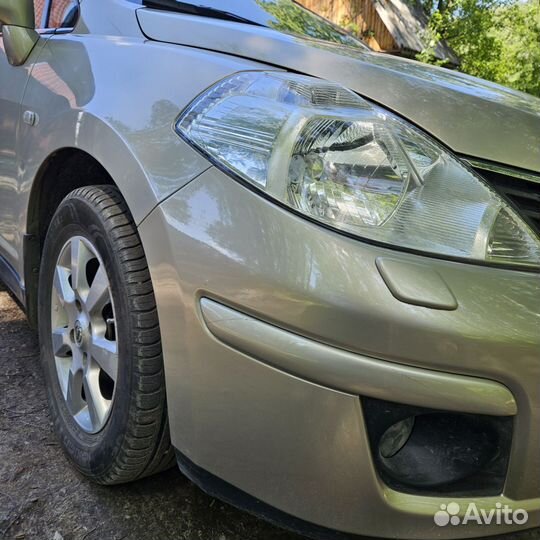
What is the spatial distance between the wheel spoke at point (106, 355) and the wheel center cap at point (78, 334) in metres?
0.08

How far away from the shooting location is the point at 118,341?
1.38 meters

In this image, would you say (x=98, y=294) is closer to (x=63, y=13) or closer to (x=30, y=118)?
(x=30, y=118)

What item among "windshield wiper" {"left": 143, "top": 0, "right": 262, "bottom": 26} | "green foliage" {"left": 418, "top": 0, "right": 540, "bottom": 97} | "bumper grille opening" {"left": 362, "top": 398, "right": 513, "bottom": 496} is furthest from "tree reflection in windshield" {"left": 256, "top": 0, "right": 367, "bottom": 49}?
"green foliage" {"left": 418, "top": 0, "right": 540, "bottom": 97}

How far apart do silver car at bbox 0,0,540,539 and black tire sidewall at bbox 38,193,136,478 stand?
1 cm

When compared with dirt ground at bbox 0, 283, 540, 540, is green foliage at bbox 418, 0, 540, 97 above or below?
→ above

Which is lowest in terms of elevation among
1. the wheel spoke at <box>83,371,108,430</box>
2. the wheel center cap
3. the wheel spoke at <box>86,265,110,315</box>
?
the wheel spoke at <box>83,371,108,430</box>

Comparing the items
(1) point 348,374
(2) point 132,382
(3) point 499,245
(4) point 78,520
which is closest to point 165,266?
(2) point 132,382

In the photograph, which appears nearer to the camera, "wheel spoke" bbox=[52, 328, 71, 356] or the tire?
the tire

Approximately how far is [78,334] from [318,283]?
92 centimetres

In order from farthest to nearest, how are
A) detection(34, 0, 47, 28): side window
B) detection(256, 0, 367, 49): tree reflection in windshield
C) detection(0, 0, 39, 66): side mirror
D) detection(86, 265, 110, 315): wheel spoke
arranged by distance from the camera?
detection(34, 0, 47, 28): side window
detection(256, 0, 367, 49): tree reflection in windshield
detection(0, 0, 39, 66): side mirror
detection(86, 265, 110, 315): wheel spoke

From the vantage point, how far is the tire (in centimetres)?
132

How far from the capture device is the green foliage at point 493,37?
488 inches

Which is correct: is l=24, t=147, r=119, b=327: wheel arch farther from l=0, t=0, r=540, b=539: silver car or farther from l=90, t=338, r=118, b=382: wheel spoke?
l=90, t=338, r=118, b=382: wheel spoke

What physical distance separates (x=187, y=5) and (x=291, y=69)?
839 millimetres
